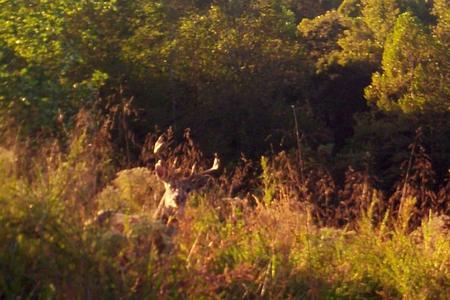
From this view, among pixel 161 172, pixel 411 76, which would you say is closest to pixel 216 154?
pixel 161 172

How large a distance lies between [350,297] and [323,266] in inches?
10.7

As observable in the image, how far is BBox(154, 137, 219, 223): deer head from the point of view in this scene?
5539mm

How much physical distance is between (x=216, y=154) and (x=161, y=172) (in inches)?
123

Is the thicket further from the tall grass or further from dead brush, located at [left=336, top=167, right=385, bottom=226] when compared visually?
the tall grass

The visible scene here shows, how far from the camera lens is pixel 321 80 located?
21.1 m

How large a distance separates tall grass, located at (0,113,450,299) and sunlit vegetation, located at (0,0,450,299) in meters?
0.01

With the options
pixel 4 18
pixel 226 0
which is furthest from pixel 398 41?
pixel 4 18

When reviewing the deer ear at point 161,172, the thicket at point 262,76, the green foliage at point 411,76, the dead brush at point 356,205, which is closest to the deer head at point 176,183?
the deer ear at point 161,172

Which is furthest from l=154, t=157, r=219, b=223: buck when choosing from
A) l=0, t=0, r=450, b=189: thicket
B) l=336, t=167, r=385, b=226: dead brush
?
l=0, t=0, r=450, b=189: thicket

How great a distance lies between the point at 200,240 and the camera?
5047mm

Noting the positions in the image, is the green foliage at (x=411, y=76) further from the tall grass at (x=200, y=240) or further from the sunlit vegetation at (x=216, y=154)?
the tall grass at (x=200, y=240)

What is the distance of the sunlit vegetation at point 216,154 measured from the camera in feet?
14.6

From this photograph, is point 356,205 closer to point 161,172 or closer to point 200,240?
point 161,172

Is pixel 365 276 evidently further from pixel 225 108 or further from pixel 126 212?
pixel 225 108
